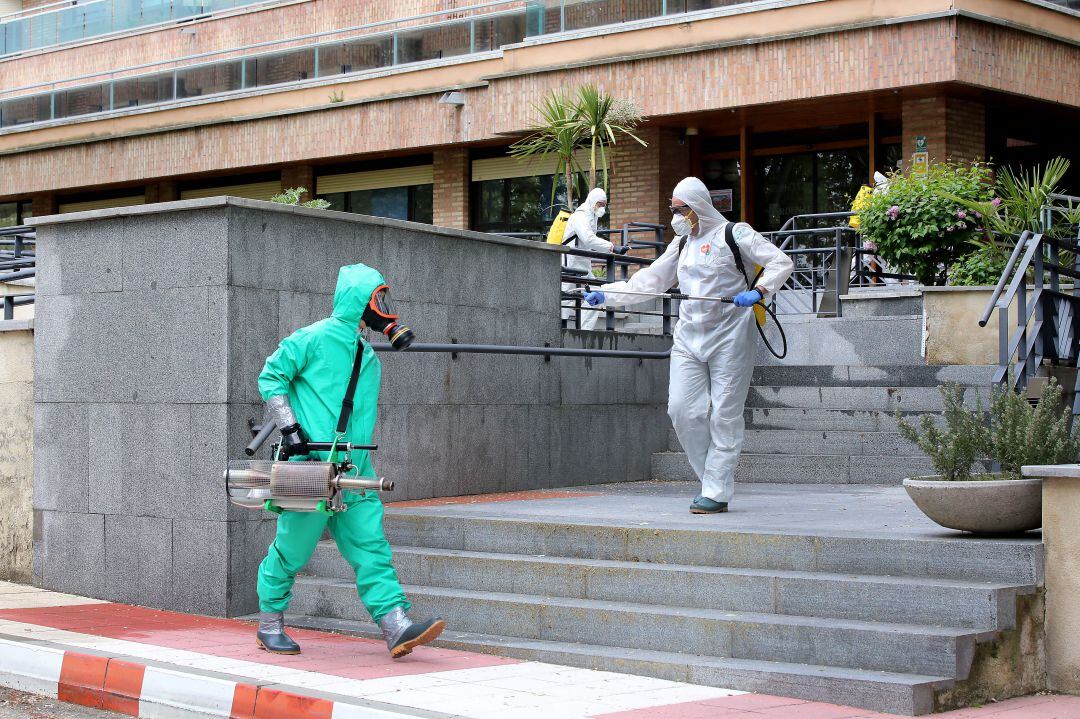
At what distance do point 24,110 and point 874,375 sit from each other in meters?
24.1

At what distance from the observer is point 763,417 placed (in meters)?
12.8

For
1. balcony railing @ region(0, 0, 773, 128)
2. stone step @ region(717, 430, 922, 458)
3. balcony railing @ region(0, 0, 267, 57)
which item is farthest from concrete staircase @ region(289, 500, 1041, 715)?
balcony railing @ region(0, 0, 267, 57)

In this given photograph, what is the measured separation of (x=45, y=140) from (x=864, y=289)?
→ 20.7 meters

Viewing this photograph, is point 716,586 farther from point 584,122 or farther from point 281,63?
point 281,63

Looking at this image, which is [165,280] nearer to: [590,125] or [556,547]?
[556,547]

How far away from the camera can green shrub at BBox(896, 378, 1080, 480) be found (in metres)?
7.26

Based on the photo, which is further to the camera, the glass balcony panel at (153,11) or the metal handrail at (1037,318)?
the glass balcony panel at (153,11)

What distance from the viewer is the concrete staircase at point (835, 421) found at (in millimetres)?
11570

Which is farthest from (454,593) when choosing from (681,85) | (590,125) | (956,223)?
(681,85)

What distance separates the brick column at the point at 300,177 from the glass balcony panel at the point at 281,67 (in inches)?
77.4

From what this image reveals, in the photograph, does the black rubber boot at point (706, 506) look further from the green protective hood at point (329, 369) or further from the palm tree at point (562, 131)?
the palm tree at point (562, 131)

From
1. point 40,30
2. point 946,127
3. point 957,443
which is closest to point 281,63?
point 40,30

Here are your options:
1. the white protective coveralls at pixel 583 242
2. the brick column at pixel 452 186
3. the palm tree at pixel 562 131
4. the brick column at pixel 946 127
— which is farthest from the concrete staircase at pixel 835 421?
the brick column at pixel 452 186

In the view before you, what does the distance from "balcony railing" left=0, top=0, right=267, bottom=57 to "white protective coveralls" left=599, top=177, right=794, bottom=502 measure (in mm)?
21927
